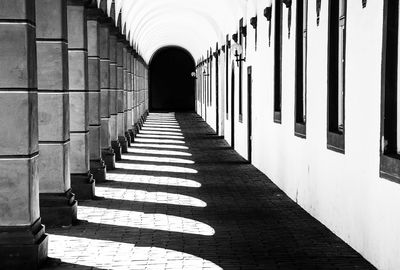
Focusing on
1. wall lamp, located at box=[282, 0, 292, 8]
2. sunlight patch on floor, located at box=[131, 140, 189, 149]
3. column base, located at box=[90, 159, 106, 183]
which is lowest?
sunlight patch on floor, located at box=[131, 140, 189, 149]

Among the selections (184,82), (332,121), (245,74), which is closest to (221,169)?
(245,74)

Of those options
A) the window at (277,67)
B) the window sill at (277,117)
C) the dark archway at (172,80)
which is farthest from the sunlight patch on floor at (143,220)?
the dark archway at (172,80)

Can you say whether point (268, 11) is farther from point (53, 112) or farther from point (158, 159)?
point (53, 112)

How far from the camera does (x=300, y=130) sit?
11414 millimetres

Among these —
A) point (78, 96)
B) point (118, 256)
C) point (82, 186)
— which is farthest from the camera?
point (82, 186)

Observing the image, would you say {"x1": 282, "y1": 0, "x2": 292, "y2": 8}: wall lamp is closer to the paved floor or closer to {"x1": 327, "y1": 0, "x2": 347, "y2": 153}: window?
{"x1": 327, "y1": 0, "x2": 347, "y2": 153}: window

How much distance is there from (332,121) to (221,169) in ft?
24.2

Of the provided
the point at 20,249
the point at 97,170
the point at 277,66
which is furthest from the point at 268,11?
the point at 20,249

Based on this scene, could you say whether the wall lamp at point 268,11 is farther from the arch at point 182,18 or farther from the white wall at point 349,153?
the arch at point 182,18

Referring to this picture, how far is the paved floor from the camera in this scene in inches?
297

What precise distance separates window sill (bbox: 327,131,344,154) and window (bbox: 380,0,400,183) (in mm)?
1721

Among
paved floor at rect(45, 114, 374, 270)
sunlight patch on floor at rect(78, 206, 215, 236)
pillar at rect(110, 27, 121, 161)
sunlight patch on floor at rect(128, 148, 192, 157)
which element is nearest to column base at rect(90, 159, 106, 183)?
paved floor at rect(45, 114, 374, 270)

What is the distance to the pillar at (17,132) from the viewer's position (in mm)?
7238

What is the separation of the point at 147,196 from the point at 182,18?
23.1m
